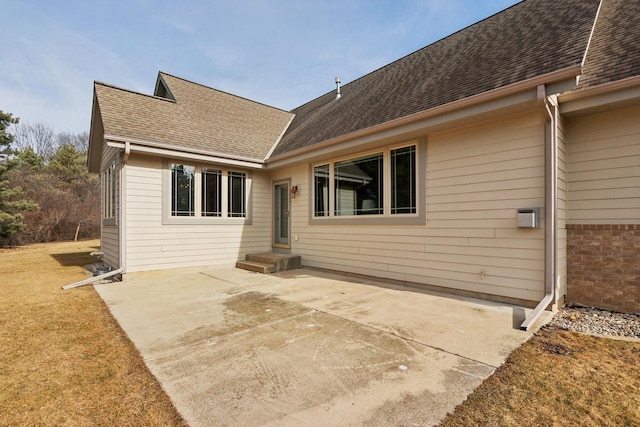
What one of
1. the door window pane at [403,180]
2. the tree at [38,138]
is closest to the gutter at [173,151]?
the door window pane at [403,180]

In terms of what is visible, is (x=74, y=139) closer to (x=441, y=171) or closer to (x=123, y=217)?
(x=123, y=217)

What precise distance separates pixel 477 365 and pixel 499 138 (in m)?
3.55

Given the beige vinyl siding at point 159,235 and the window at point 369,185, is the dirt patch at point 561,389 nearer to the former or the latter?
the window at point 369,185

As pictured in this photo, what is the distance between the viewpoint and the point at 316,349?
9.63ft

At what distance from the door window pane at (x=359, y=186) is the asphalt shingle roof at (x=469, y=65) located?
77 centimetres

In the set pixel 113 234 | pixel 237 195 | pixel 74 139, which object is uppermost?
pixel 74 139

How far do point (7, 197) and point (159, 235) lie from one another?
14.4 m

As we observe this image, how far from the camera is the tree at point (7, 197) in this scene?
1415 centimetres

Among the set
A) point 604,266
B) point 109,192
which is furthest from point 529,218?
point 109,192

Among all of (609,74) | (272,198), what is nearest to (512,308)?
(609,74)

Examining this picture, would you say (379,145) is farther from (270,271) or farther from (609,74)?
(270,271)

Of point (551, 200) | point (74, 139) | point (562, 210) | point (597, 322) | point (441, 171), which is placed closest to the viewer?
point (597, 322)

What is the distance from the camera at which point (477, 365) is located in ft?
8.45

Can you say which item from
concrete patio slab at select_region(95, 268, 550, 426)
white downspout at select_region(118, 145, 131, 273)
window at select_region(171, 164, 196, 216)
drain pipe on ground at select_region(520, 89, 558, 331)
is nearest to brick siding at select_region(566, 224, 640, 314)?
drain pipe on ground at select_region(520, 89, 558, 331)
